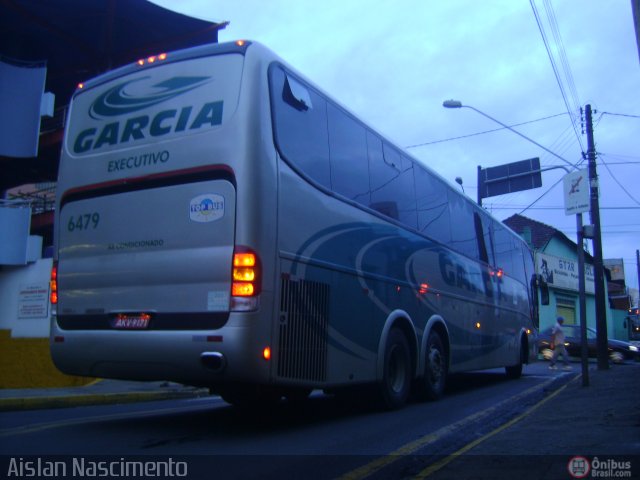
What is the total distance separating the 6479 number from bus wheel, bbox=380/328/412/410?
3832 mm

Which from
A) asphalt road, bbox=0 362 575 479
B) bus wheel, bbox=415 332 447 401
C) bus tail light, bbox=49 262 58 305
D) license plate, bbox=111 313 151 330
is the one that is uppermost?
bus tail light, bbox=49 262 58 305

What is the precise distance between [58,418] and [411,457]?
5.03 meters

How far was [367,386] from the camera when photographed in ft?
25.1

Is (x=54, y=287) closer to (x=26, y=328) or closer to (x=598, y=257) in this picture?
(x=26, y=328)

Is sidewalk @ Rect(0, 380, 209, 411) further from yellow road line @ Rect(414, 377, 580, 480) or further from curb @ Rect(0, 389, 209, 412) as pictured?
yellow road line @ Rect(414, 377, 580, 480)

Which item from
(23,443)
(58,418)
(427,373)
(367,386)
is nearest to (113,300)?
(23,443)

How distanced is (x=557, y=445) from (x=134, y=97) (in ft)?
18.2

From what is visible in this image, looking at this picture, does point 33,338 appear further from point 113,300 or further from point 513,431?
point 513,431

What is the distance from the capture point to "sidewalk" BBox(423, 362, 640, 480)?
454cm

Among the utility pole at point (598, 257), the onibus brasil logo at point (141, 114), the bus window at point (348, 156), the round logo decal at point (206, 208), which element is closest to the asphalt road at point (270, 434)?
the round logo decal at point (206, 208)

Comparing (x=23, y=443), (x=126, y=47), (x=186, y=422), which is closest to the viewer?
(x=23, y=443)

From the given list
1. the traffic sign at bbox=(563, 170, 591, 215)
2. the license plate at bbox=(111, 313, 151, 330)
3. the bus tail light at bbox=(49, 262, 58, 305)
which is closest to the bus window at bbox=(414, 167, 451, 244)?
the traffic sign at bbox=(563, 170, 591, 215)

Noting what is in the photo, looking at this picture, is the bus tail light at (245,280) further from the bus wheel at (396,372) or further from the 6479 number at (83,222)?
the bus wheel at (396,372)

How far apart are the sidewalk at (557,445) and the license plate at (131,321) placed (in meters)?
2.98
